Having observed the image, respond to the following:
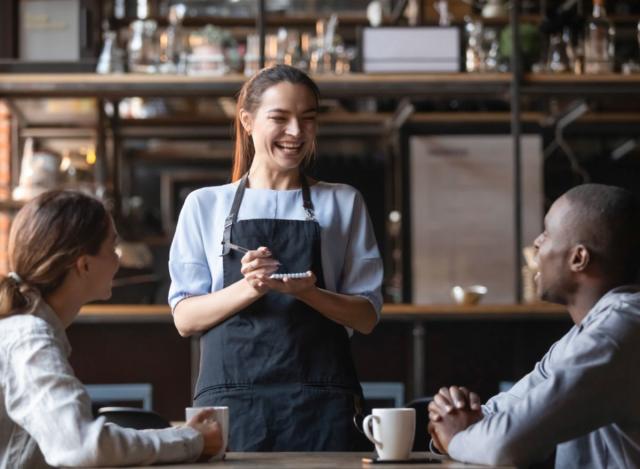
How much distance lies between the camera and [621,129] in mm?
7832

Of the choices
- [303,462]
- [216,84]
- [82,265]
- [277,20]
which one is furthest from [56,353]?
[277,20]

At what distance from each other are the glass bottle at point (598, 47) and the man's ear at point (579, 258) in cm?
369

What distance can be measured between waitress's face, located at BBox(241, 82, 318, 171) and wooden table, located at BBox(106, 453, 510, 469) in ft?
2.28

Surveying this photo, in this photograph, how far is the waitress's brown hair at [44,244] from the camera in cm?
179

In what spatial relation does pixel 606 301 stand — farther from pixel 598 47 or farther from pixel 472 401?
pixel 598 47

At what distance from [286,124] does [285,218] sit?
20 centimetres

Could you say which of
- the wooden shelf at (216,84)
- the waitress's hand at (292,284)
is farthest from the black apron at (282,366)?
the wooden shelf at (216,84)

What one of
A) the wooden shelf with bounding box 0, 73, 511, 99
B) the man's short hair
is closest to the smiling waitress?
the man's short hair

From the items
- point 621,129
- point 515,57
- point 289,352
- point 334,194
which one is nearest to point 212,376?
point 289,352

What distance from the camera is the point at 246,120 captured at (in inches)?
101

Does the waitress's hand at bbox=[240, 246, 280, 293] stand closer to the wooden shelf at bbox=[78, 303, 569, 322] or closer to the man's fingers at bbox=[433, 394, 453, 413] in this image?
the man's fingers at bbox=[433, 394, 453, 413]

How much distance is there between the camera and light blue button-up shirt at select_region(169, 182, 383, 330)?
8.09 ft

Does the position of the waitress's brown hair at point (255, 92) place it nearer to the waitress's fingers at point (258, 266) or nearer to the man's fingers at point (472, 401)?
the waitress's fingers at point (258, 266)

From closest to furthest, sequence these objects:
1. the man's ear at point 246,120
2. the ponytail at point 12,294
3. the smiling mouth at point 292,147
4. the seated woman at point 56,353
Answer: the seated woman at point 56,353, the ponytail at point 12,294, the smiling mouth at point 292,147, the man's ear at point 246,120
